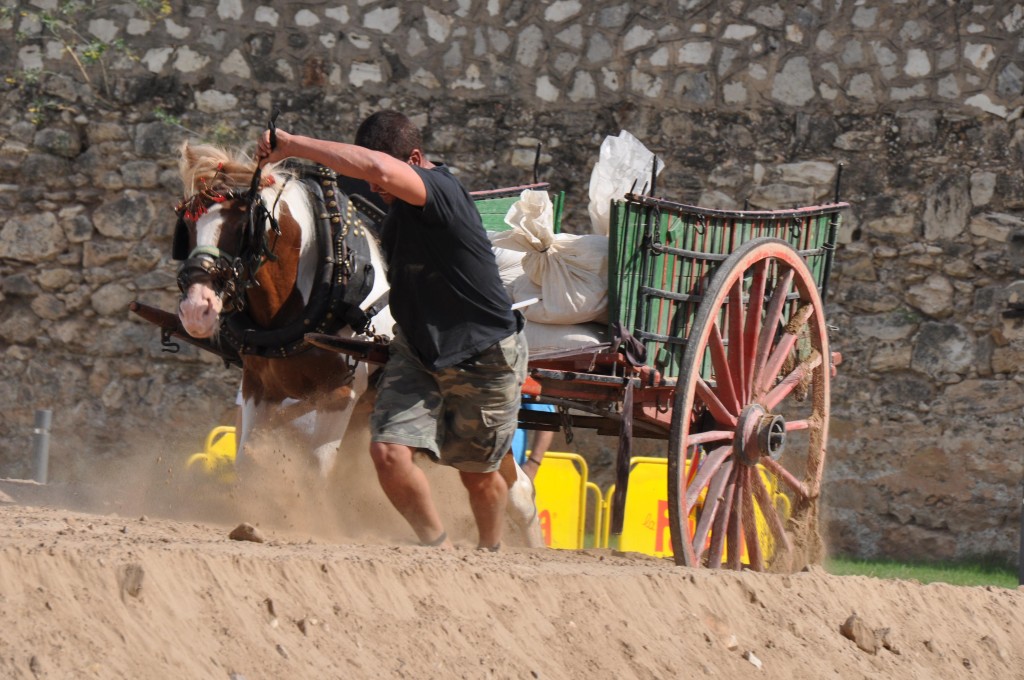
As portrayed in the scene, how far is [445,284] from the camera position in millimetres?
4320

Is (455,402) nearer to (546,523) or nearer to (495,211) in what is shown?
(495,211)

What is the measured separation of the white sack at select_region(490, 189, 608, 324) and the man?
67 centimetres

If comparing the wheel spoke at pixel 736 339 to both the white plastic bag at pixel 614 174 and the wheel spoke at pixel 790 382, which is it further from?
the white plastic bag at pixel 614 174

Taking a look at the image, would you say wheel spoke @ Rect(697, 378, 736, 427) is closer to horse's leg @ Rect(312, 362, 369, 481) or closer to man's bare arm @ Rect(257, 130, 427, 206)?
horse's leg @ Rect(312, 362, 369, 481)

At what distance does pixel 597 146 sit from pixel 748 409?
3637mm

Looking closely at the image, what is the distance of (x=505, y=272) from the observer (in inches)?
215

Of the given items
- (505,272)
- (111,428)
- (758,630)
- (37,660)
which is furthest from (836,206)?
(111,428)

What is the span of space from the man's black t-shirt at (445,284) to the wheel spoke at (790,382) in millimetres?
1612

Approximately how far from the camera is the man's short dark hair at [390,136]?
428 cm

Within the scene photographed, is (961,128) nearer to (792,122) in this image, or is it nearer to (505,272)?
(792,122)

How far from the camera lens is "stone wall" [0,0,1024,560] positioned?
8.31m

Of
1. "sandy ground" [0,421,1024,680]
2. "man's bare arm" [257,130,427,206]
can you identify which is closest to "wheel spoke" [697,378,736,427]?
"sandy ground" [0,421,1024,680]

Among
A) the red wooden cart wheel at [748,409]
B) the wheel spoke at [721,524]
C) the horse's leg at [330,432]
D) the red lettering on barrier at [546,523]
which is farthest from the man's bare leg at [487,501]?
the red lettering on barrier at [546,523]

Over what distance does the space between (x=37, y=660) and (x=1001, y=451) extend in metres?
6.85
